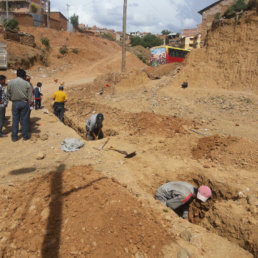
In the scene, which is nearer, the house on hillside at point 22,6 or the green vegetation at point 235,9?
the green vegetation at point 235,9

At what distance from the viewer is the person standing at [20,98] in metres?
4.56

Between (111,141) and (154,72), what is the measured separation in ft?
28.5

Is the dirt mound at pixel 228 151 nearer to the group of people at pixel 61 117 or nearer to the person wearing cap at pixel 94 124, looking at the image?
the group of people at pixel 61 117

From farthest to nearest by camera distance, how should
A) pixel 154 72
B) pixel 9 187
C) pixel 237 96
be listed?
pixel 154 72 → pixel 237 96 → pixel 9 187

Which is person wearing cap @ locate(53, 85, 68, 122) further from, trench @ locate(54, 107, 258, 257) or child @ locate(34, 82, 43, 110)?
trench @ locate(54, 107, 258, 257)

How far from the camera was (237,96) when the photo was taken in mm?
8812

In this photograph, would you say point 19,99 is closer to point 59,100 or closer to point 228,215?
point 59,100

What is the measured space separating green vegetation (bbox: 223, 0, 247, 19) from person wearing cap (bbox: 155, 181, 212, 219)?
10266mm

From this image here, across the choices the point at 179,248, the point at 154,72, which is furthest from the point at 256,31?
the point at 179,248

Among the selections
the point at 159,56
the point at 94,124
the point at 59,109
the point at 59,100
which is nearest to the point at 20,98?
the point at 94,124

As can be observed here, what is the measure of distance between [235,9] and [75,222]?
13.0 m

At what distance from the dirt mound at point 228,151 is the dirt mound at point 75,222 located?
2.44 meters

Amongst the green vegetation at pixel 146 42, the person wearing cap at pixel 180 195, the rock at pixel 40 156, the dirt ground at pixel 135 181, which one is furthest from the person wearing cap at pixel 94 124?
the green vegetation at pixel 146 42

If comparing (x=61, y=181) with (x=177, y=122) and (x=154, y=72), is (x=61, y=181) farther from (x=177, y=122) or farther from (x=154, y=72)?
(x=154, y=72)
